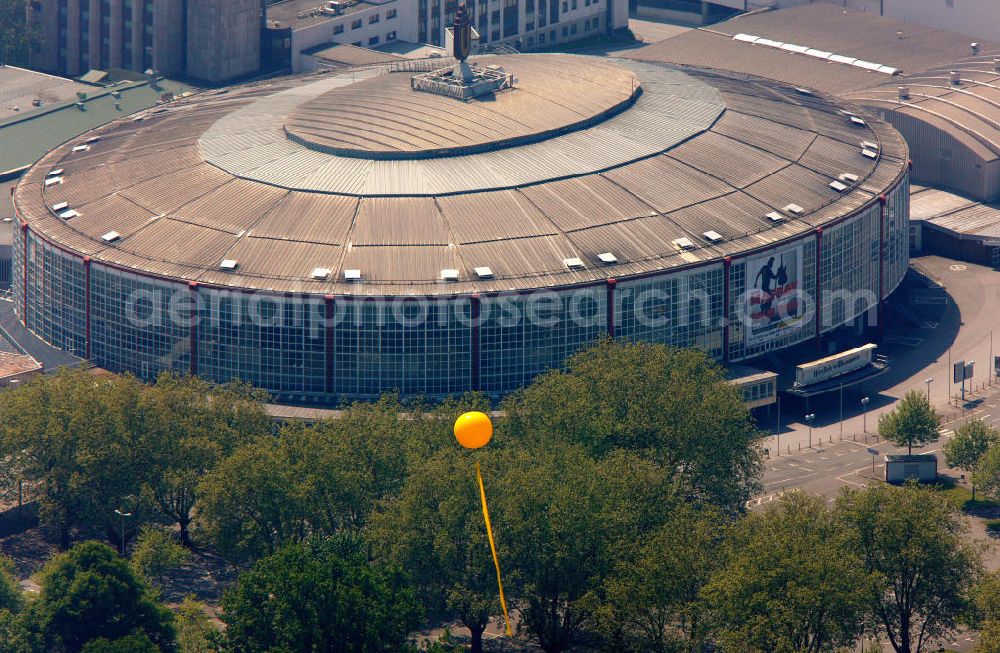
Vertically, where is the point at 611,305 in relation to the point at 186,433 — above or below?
above

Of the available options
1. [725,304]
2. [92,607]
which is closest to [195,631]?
[92,607]

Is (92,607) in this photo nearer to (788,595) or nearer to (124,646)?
(124,646)

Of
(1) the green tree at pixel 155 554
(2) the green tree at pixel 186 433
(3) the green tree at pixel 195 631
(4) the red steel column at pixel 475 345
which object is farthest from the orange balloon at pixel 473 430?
(4) the red steel column at pixel 475 345

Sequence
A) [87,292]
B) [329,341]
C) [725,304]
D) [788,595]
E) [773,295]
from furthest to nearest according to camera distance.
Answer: [773,295] → [87,292] → [725,304] → [329,341] → [788,595]

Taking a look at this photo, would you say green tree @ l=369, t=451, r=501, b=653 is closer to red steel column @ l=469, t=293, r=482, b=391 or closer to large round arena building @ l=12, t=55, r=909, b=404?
red steel column @ l=469, t=293, r=482, b=391

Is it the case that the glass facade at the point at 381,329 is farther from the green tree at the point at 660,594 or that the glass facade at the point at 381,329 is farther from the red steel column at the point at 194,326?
the green tree at the point at 660,594

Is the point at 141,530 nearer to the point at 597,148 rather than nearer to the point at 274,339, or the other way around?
the point at 274,339

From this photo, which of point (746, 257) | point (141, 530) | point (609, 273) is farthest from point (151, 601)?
point (746, 257)
